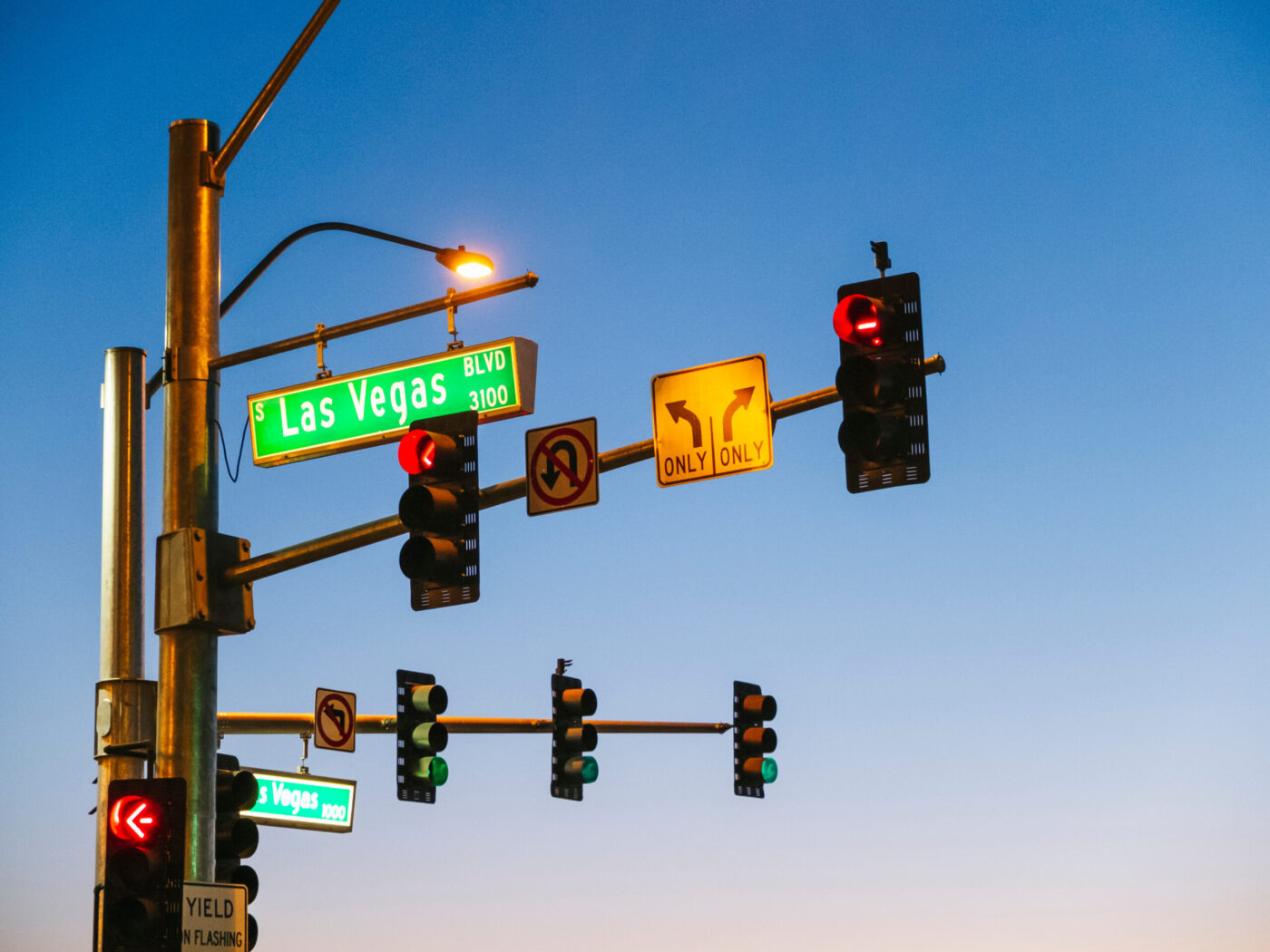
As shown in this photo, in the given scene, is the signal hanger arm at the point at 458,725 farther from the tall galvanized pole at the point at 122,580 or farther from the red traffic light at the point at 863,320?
the red traffic light at the point at 863,320

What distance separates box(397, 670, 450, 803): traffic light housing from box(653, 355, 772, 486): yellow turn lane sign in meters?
7.67

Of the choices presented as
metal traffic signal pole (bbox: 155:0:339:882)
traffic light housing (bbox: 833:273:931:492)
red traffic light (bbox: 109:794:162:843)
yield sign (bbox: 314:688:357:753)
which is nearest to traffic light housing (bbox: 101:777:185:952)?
red traffic light (bbox: 109:794:162:843)

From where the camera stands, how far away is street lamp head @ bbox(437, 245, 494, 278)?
42.6ft

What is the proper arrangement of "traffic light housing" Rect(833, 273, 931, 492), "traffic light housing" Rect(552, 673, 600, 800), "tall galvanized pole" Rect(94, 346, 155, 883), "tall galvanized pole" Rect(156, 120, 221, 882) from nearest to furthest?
1. "traffic light housing" Rect(833, 273, 931, 492)
2. "tall galvanized pole" Rect(156, 120, 221, 882)
3. "tall galvanized pole" Rect(94, 346, 155, 883)
4. "traffic light housing" Rect(552, 673, 600, 800)

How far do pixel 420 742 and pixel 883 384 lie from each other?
30.4 ft

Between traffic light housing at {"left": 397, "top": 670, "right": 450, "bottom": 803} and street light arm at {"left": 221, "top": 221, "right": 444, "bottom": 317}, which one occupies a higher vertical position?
street light arm at {"left": 221, "top": 221, "right": 444, "bottom": 317}

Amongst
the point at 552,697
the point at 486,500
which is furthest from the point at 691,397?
the point at 552,697

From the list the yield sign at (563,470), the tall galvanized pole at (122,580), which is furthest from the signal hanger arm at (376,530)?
the tall galvanized pole at (122,580)

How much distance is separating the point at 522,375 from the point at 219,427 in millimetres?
2365

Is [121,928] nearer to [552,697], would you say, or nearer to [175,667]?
[175,667]

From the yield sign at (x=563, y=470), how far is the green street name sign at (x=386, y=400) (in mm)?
→ 414

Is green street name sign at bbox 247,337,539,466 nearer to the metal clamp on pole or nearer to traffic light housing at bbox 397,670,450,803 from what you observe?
the metal clamp on pole

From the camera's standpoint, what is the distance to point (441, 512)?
10922 millimetres

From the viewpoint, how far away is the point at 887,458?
10.5 meters
